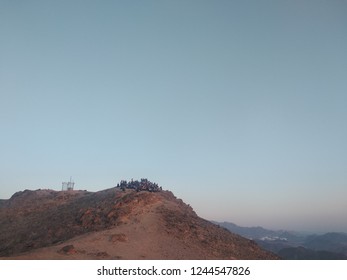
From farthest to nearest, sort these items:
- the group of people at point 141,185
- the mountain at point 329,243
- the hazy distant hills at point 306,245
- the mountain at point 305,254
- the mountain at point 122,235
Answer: the mountain at point 329,243 < the hazy distant hills at point 306,245 < the mountain at point 305,254 < the group of people at point 141,185 < the mountain at point 122,235

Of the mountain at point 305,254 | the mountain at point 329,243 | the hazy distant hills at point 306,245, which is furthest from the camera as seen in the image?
the mountain at point 329,243

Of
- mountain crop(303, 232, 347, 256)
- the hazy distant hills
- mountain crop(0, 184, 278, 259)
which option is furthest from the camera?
mountain crop(303, 232, 347, 256)

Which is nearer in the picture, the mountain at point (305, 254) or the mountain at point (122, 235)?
the mountain at point (122, 235)

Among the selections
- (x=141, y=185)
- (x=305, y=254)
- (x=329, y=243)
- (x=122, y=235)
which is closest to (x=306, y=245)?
(x=329, y=243)

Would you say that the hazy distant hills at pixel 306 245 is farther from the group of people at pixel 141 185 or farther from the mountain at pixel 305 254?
the group of people at pixel 141 185

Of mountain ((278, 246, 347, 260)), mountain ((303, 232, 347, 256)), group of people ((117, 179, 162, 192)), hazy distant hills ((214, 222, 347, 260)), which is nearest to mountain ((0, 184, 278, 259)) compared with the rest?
group of people ((117, 179, 162, 192))

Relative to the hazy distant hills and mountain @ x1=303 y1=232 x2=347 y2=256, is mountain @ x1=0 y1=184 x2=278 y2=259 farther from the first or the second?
mountain @ x1=303 y1=232 x2=347 y2=256

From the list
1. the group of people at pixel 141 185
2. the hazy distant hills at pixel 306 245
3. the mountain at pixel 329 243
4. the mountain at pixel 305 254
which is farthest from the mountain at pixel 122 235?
the mountain at pixel 329 243

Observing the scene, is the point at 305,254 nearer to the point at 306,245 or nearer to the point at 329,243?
the point at 306,245
